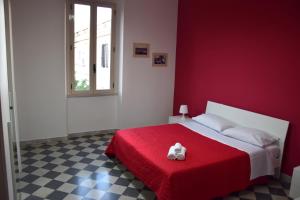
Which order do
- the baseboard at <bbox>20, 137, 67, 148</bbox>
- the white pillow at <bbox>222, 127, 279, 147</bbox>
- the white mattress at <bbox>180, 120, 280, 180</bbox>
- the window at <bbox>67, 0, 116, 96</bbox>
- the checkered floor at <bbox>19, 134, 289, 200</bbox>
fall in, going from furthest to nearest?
the window at <bbox>67, 0, 116, 96</bbox>
the baseboard at <bbox>20, 137, 67, 148</bbox>
the white pillow at <bbox>222, 127, 279, 147</bbox>
the white mattress at <bbox>180, 120, 280, 180</bbox>
the checkered floor at <bbox>19, 134, 289, 200</bbox>

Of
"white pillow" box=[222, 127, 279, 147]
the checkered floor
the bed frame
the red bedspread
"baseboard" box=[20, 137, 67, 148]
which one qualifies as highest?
the bed frame

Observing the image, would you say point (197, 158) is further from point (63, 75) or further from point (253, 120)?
point (63, 75)

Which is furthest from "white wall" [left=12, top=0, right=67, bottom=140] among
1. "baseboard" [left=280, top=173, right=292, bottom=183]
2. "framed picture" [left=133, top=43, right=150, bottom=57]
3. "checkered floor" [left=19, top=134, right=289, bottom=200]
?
"baseboard" [left=280, top=173, right=292, bottom=183]

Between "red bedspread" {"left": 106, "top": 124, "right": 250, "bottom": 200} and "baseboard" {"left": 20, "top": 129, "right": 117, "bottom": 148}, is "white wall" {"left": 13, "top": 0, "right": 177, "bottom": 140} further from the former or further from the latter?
"red bedspread" {"left": 106, "top": 124, "right": 250, "bottom": 200}

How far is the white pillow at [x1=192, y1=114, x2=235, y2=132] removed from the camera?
376 centimetres

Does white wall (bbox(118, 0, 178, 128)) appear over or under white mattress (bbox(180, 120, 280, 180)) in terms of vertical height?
over

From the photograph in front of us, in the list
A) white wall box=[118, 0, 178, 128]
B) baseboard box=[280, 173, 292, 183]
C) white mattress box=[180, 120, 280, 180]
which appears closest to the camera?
white mattress box=[180, 120, 280, 180]

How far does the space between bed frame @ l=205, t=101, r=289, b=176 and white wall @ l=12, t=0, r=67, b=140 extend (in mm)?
2680

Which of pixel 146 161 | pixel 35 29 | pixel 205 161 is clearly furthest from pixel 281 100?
pixel 35 29

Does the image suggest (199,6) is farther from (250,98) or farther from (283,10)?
(250,98)

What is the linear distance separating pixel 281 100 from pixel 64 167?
3.09 m

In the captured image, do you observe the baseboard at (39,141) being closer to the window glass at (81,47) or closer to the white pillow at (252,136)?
the window glass at (81,47)

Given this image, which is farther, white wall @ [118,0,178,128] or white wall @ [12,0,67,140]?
white wall @ [118,0,178,128]

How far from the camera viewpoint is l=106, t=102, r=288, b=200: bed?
2.58 meters
